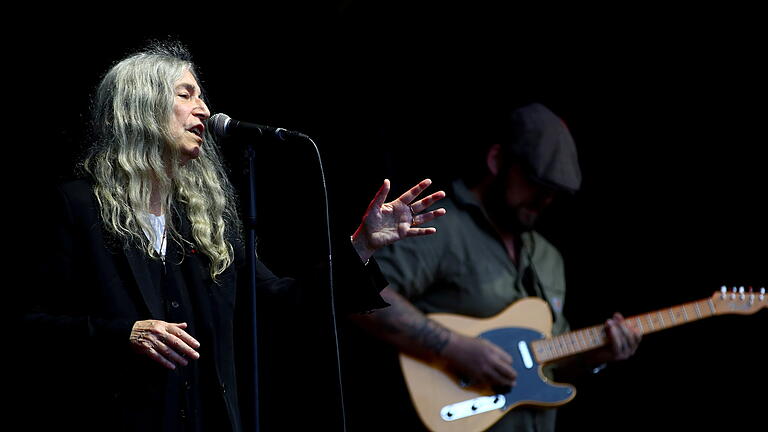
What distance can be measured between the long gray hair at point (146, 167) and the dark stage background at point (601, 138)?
1.07m

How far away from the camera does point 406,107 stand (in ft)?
13.5

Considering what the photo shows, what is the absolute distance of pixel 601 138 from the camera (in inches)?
169

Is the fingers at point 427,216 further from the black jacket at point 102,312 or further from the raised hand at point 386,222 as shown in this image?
the black jacket at point 102,312

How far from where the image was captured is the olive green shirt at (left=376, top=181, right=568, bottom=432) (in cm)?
342

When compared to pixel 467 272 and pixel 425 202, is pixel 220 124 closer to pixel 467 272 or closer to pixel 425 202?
pixel 425 202

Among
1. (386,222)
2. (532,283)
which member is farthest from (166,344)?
(532,283)

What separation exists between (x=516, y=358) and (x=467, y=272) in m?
0.43

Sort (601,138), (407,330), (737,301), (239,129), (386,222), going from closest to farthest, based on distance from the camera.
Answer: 1. (239,129)
2. (386,222)
3. (407,330)
4. (737,301)
5. (601,138)

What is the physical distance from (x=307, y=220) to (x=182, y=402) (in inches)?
61.0

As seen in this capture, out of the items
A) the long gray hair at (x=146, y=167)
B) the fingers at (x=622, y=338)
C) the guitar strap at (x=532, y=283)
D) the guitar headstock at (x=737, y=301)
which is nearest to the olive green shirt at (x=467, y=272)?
the guitar strap at (x=532, y=283)

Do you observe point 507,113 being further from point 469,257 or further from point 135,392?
point 135,392

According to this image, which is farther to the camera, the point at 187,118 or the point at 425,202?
the point at 187,118

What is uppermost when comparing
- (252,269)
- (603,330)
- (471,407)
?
(252,269)

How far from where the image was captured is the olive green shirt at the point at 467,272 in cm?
342
